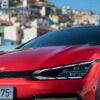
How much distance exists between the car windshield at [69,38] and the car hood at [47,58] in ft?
2.21

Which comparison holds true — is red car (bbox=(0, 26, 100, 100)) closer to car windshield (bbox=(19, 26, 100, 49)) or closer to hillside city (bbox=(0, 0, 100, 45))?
car windshield (bbox=(19, 26, 100, 49))

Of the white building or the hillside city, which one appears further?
the white building

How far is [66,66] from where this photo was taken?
13.2ft

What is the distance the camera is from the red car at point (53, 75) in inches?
153

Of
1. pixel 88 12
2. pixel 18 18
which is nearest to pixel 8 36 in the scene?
pixel 18 18

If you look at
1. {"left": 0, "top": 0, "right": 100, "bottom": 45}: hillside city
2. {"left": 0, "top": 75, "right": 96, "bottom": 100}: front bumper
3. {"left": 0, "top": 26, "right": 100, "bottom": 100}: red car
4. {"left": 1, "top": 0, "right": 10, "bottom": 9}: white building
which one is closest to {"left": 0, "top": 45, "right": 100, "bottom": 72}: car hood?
{"left": 0, "top": 26, "right": 100, "bottom": 100}: red car

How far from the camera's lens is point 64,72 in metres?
4.00

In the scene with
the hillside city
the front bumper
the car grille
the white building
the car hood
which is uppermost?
the car hood

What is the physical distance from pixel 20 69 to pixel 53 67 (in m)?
0.31

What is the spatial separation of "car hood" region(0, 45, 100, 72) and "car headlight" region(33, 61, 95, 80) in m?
0.04

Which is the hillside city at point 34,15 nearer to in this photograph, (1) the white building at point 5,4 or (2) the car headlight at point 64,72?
(1) the white building at point 5,4

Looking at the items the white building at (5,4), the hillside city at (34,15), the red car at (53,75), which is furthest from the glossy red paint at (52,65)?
the white building at (5,4)

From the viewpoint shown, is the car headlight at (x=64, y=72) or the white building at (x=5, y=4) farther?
the white building at (x=5, y=4)

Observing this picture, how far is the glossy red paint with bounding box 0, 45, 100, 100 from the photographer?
153 inches
